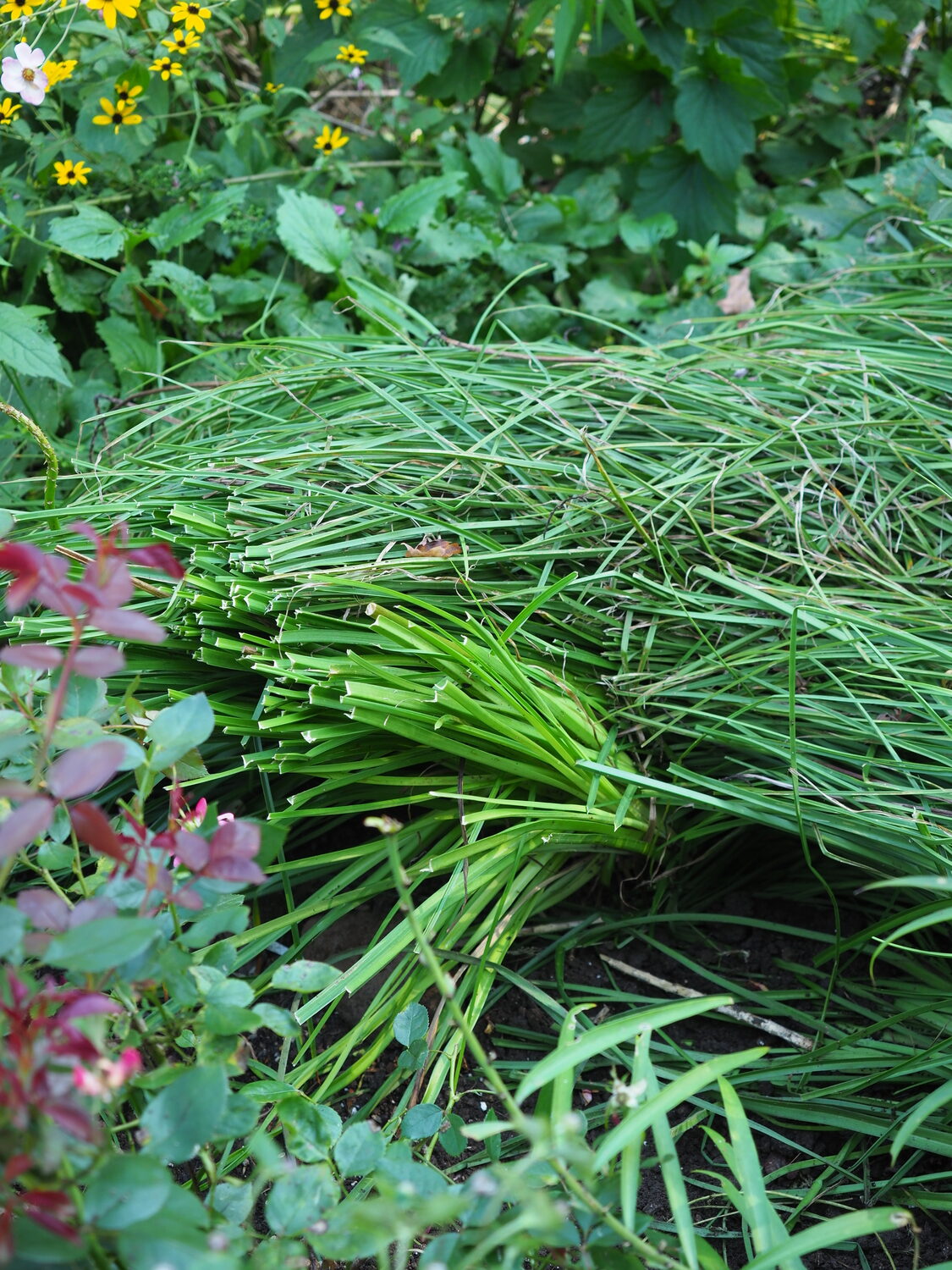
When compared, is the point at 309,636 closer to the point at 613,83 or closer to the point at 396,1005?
the point at 396,1005

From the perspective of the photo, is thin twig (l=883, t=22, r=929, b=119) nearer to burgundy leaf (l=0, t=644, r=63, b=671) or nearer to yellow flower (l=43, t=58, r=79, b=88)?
yellow flower (l=43, t=58, r=79, b=88)

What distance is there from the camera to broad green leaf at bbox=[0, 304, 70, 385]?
136cm

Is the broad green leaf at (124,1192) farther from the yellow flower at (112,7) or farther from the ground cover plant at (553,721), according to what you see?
the yellow flower at (112,7)

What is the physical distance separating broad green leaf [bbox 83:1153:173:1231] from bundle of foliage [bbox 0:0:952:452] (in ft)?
3.80

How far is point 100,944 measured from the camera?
1.72ft

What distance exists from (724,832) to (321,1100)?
59 cm

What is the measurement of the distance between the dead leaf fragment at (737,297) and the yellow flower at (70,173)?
121cm

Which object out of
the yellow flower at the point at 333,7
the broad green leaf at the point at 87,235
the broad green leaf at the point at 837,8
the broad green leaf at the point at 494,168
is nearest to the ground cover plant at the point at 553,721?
the broad green leaf at the point at 87,235

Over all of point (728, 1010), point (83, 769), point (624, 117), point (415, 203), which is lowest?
point (728, 1010)

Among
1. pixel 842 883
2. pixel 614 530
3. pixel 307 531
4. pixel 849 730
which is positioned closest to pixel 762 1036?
pixel 842 883

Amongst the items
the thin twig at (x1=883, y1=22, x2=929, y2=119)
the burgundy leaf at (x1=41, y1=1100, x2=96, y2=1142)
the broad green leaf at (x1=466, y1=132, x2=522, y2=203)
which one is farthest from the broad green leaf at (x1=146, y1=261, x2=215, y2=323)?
the thin twig at (x1=883, y1=22, x2=929, y2=119)

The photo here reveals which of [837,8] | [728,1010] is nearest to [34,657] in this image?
[728,1010]

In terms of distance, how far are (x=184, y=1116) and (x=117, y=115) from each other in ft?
5.57

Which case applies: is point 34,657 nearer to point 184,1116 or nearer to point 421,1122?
point 184,1116
